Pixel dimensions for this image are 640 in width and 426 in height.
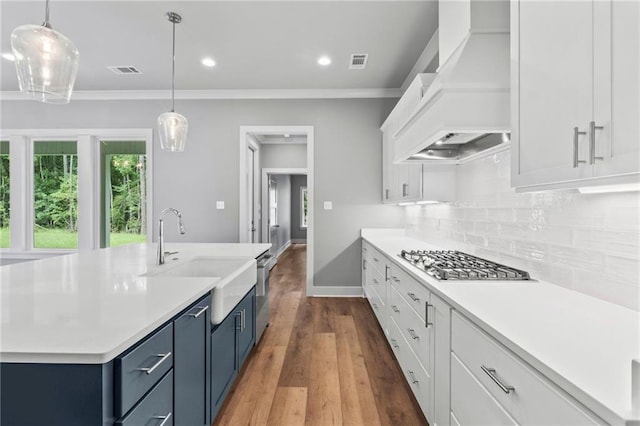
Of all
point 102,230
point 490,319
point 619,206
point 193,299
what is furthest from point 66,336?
point 102,230

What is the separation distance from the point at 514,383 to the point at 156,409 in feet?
3.78

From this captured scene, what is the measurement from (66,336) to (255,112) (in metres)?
3.94

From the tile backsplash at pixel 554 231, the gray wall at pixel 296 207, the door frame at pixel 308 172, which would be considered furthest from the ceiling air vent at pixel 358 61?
the gray wall at pixel 296 207

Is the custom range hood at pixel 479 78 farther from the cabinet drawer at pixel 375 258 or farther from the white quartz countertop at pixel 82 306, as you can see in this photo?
the cabinet drawer at pixel 375 258

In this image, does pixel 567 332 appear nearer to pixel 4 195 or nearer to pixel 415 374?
pixel 415 374

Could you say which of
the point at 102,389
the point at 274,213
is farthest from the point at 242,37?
the point at 274,213

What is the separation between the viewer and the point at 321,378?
232 cm

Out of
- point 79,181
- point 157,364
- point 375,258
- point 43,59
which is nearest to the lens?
point 157,364

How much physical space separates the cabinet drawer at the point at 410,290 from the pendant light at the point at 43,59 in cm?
225

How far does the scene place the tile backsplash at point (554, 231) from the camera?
120 cm

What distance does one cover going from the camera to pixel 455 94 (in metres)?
1.54

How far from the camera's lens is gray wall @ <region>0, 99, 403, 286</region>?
4.44 m

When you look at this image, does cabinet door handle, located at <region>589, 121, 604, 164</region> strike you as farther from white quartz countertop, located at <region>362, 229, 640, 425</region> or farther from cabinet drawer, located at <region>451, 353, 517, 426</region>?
cabinet drawer, located at <region>451, 353, 517, 426</region>

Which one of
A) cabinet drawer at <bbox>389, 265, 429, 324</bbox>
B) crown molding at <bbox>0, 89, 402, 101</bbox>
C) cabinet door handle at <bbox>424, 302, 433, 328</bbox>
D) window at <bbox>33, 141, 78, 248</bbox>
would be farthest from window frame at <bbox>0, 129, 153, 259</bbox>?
cabinet door handle at <bbox>424, 302, 433, 328</bbox>
